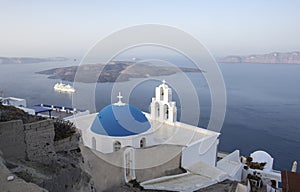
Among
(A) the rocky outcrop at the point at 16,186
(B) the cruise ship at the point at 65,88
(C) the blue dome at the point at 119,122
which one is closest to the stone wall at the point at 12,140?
(A) the rocky outcrop at the point at 16,186

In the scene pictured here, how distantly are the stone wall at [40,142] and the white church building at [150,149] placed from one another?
3253 mm

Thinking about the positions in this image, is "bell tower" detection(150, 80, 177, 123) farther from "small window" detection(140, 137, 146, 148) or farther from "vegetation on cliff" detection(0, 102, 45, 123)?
"vegetation on cliff" detection(0, 102, 45, 123)

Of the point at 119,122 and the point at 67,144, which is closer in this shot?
the point at 67,144

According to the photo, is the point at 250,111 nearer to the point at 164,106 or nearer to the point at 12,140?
the point at 164,106

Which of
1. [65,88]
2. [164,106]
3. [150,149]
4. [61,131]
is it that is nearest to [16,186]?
[61,131]

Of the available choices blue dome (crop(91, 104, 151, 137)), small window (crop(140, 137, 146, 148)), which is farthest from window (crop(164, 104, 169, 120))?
small window (crop(140, 137, 146, 148))

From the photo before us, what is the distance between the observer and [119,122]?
378 inches

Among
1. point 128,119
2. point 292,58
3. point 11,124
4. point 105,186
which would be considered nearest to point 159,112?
point 128,119

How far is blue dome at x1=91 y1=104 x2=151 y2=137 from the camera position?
374 inches

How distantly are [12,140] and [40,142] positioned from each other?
452 millimetres

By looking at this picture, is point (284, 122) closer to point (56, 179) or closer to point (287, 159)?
point (287, 159)

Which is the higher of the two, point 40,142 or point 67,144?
point 40,142

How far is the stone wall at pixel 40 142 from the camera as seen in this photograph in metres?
4.35

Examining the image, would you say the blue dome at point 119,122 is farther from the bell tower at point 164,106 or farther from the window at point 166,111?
the window at point 166,111
